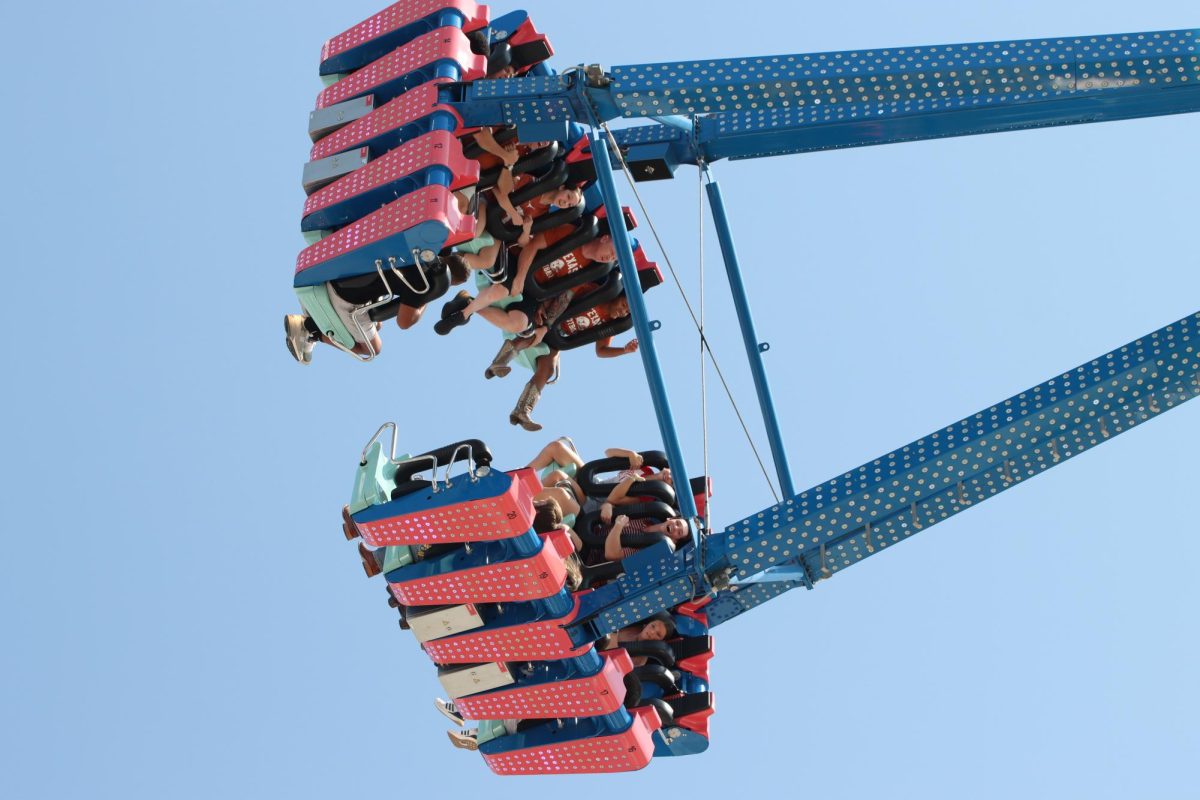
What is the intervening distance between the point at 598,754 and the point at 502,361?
296 centimetres

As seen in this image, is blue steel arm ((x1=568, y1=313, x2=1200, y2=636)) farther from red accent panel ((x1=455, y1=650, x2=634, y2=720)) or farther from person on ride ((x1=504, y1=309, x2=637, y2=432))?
person on ride ((x1=504, y1=309, x2=637, y2=432))

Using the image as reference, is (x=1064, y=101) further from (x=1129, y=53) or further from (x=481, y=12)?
(x=481, y=12)

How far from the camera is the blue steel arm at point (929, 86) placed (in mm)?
12531

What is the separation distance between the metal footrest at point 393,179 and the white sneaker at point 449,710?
3.33m

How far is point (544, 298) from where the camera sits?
15719 millimetres

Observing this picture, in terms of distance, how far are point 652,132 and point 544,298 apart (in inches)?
54.5

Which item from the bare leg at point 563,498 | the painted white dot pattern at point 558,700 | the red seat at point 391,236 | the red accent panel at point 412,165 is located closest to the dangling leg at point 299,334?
the red seat at point 391,236

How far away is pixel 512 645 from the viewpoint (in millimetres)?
14047

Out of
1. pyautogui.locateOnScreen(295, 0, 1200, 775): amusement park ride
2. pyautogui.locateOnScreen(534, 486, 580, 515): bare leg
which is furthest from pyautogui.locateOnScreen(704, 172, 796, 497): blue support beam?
pyautogui.locateOnScreen(534, 486, 580, 515): bare leg

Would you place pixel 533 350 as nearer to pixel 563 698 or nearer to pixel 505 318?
pixel 505 318

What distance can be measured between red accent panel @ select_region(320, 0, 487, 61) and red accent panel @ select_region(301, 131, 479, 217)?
1133mm

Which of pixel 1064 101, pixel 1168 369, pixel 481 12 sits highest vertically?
pixel 481 12

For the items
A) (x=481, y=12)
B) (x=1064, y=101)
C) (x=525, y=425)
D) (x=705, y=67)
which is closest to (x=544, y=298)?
(x=525, y=425)

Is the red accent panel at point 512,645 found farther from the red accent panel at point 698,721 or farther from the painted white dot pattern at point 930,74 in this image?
the painted white dot pattern at point 930,74
